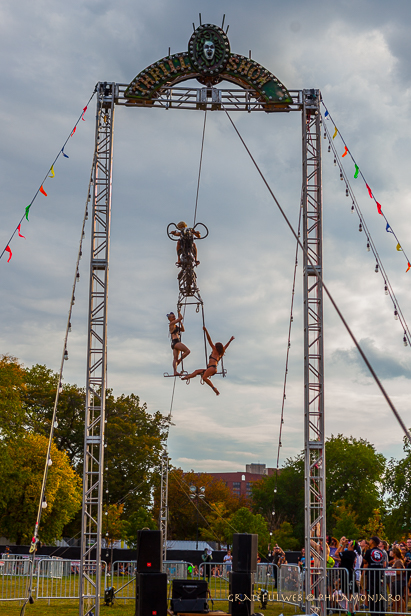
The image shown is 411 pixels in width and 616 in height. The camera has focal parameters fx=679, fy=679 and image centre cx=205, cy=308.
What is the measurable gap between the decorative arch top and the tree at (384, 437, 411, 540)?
22.1 meters

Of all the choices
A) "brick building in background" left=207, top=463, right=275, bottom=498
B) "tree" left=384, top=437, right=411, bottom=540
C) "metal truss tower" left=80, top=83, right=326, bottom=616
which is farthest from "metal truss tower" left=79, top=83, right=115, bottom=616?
"brick building in background" left=207, top=463, right=275, bottom=498

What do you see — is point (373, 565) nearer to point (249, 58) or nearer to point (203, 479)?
point (249, 58)

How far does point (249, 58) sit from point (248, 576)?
25.6ft

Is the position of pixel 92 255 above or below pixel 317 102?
below

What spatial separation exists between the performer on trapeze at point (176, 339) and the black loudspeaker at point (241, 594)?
3099 millimetres

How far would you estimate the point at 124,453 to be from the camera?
3222 cm

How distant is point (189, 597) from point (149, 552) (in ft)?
4.46

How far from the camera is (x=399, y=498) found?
98.0 feet

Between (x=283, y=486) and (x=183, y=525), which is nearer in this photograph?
Result: (x=183, y=525)

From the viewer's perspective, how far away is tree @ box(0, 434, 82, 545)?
25062mm

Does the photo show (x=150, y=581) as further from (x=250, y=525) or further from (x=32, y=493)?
(x=250, y=525)

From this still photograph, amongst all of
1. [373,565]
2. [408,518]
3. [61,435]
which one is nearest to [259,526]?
[408,518]

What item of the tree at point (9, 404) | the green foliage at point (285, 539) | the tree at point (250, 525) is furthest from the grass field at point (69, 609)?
the green foliage at point (285, 539)

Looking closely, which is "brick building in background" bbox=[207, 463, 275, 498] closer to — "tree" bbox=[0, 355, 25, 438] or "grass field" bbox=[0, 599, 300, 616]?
"tree" bbox=[0, 355, 25, 438]
